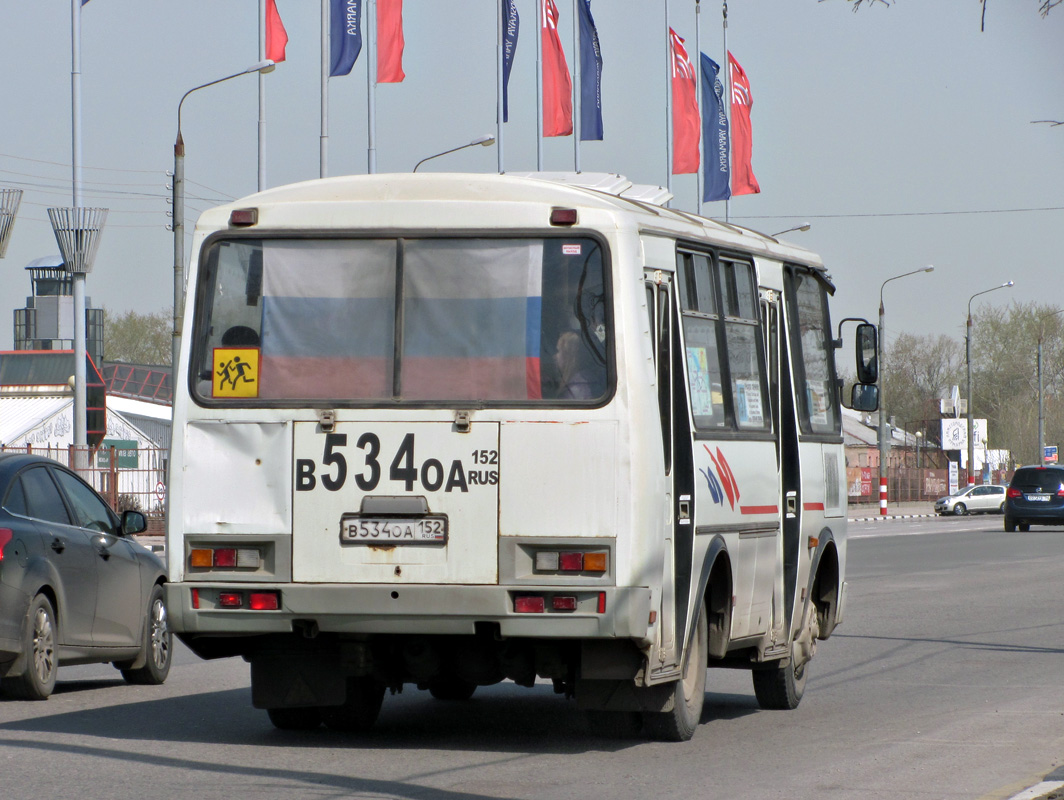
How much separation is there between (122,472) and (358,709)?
2721 centimetres

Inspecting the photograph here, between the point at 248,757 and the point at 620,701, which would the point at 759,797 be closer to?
the point at 620,701

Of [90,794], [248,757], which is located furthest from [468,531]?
[90,794]

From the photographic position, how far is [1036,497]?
150ft

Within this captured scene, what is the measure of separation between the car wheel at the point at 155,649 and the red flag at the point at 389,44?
22857mm

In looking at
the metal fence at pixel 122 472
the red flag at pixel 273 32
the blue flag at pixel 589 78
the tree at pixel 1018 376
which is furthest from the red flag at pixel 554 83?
the tree at pixel 1018 376

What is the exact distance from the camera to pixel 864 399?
11.8 m

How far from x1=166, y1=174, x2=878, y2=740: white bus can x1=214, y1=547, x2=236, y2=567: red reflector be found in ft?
0.05

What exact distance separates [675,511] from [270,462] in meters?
2.01

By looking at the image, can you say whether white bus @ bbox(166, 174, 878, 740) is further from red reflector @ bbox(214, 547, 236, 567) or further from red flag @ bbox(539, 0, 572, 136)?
red flag @ bbox(539, 0, 572, 136)

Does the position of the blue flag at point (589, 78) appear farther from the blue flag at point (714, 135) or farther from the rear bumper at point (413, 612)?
the rear bumper at point (413, 612)

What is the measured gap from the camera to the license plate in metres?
8.10

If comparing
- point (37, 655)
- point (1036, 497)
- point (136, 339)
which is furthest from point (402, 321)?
point (136, 339)

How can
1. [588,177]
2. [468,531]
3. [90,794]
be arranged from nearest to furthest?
[90,794] → [468,531] → [588,177]

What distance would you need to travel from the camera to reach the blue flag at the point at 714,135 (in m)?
40.6
